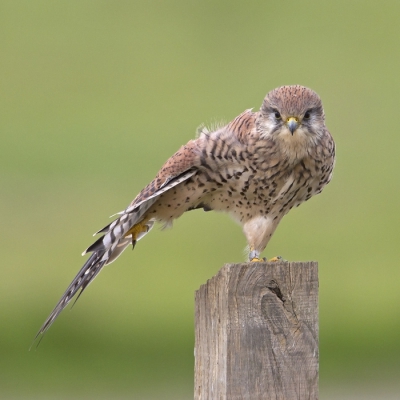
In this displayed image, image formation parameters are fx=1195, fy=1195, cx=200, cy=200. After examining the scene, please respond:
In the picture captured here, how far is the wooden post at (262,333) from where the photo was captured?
12.7ft

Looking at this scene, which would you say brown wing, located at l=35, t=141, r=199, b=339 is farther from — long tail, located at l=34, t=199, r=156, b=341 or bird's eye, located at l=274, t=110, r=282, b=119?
bird's eye, located at l=274, t=110, r=282, b=119

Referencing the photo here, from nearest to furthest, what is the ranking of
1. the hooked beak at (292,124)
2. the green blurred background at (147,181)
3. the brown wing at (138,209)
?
the brown wing at (138,209) → the hooked beak at (292,124) → the green blurred background at (147,181)

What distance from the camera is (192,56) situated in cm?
1941

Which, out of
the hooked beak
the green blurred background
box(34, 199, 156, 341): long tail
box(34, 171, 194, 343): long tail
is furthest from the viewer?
the green blurred background

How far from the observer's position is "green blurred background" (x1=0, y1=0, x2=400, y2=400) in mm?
9367

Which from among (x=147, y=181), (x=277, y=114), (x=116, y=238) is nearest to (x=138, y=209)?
(x=116, y=238)

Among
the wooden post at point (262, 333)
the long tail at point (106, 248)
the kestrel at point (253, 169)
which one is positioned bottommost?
the wooden post at point (262, 333)

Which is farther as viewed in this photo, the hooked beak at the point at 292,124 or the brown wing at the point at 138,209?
the hooked beak at the point at 292,124

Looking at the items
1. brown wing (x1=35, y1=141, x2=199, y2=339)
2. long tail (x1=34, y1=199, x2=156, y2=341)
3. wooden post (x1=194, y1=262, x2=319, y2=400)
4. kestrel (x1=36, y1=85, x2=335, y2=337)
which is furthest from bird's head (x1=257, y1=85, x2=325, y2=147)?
wooden post (x1=194, y1=262, x2=319, y2=400)

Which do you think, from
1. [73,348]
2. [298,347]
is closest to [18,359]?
[73,348]

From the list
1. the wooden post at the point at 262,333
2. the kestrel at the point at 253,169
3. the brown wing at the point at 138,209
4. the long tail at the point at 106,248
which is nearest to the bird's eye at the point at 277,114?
the kestrel at the point at 253,169

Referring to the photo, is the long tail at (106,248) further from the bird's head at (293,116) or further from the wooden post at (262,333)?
the wooden post at (262,333)

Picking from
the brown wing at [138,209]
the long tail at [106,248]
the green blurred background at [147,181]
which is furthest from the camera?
the green blurred background at [147,181]

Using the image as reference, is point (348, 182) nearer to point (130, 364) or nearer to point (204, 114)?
point (204, 114)
